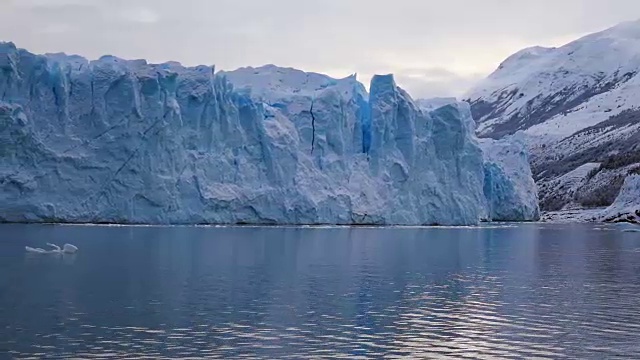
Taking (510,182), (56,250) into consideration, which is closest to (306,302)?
(56,250)

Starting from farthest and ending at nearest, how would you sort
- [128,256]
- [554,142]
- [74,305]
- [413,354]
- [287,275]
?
[554,142]
[128,256]
[287,275]
[74,305]
[413,354]

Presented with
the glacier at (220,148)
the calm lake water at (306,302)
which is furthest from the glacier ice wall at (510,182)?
the calm lake water at (306,302)

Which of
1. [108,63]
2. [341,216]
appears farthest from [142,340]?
[341,216]

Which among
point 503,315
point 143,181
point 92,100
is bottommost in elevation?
point 503,315

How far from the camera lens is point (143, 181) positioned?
40.4 metres

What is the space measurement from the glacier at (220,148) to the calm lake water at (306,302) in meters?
7.55

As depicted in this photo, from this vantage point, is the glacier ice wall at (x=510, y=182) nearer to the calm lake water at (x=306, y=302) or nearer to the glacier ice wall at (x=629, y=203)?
the glacier ice wall at (x=629, y=203)

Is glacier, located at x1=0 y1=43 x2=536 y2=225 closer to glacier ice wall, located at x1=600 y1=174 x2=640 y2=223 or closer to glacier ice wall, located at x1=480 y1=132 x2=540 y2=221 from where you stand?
glacier ice wall, located at x1=480 y1=132 x2=540 y2=221

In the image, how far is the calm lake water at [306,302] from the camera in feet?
42.9

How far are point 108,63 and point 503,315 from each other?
2986cm

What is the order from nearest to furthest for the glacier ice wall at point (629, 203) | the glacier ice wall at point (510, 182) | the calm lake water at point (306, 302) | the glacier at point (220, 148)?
the calm lake water at point (306, 302) → the glacier at point (220, 148) → the glacier ice wall at point (510, 182) → the glacier ice wall at point (629, 203)

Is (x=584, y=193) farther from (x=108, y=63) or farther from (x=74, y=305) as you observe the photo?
(x=74, y=305)

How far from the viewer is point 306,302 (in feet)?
57.6

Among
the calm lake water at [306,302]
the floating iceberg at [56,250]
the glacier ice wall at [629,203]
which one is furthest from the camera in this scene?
the glacier ice wall at [629,203]
